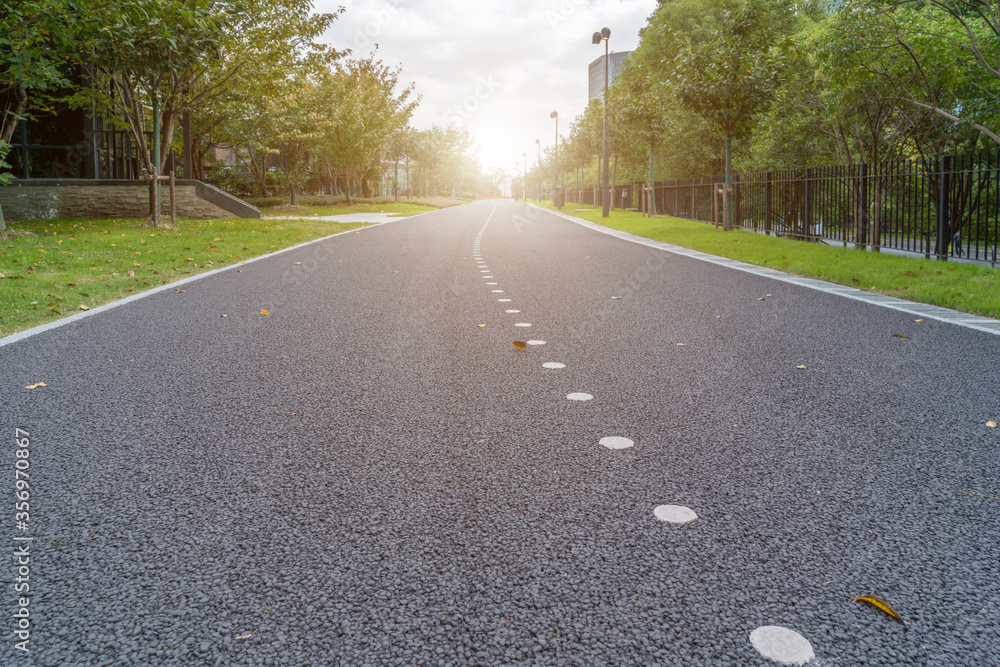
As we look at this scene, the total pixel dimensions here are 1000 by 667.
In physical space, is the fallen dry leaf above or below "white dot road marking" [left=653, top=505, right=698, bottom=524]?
below

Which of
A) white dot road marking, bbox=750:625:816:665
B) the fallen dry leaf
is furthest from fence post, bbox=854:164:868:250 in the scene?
white dot road marking, bbox=750:625:816:665

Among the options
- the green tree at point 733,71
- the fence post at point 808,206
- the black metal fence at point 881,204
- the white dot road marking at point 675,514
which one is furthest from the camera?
the green tree at point 733,71

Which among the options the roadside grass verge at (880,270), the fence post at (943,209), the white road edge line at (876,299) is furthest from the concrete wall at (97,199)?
the fence post at (943,209)

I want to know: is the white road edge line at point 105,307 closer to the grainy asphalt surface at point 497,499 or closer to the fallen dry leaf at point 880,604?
the grainy asphalt surface at point 497,499

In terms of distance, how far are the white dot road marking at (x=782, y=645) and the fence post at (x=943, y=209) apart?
38.4ft

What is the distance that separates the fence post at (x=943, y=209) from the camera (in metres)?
11.4

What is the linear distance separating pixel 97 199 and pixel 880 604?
22035 mm

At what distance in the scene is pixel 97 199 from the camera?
19875 mm

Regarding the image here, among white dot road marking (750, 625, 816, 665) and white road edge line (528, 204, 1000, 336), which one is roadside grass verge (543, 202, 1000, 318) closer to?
white road edge line (528, 204, 1000, 336)

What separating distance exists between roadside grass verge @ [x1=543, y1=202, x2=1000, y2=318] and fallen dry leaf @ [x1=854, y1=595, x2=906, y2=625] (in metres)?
6.00

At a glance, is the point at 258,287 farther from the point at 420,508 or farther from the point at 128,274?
the point at 420,508

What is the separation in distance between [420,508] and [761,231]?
2055cm

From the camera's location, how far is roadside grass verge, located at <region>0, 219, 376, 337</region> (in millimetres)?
7066

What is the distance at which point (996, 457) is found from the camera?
306 cm
